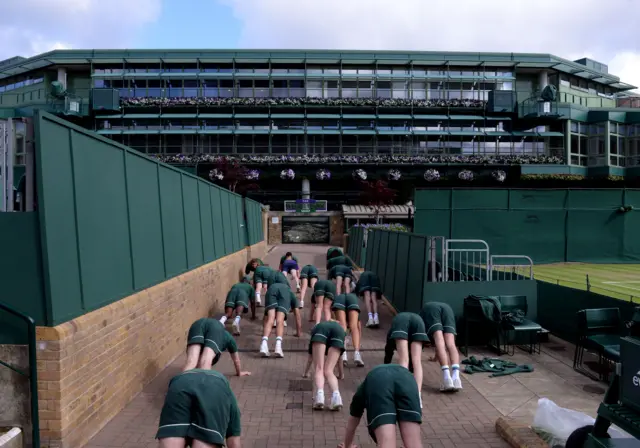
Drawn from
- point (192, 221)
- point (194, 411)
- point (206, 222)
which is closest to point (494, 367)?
point (194, 411)

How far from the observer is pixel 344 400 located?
7973 mm

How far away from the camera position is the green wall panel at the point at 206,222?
14.7 meters

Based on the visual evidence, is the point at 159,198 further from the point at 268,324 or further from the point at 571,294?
the point at 571,294

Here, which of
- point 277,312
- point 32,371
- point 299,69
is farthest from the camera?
point 299,69

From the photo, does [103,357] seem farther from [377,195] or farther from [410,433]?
[377,195]

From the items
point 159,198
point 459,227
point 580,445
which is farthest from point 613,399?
point 459,227

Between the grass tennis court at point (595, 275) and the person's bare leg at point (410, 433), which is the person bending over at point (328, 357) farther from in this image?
the grass tennis court at point (595, 275)

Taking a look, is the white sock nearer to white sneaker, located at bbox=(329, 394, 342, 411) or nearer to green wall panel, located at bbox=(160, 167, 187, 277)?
white sneaker, located at bbox=(329, 394, 342, 411)

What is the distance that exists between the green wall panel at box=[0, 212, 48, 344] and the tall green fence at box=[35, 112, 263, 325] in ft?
0.32

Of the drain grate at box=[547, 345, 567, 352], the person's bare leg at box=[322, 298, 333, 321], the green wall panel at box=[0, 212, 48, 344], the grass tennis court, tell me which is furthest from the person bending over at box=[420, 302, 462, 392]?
the grass tennis court

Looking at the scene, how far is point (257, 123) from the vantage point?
2196 inches

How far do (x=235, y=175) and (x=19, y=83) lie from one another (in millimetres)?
34404

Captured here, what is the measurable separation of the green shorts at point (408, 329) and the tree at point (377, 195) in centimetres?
4160

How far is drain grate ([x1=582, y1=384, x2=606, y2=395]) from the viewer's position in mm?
8250
